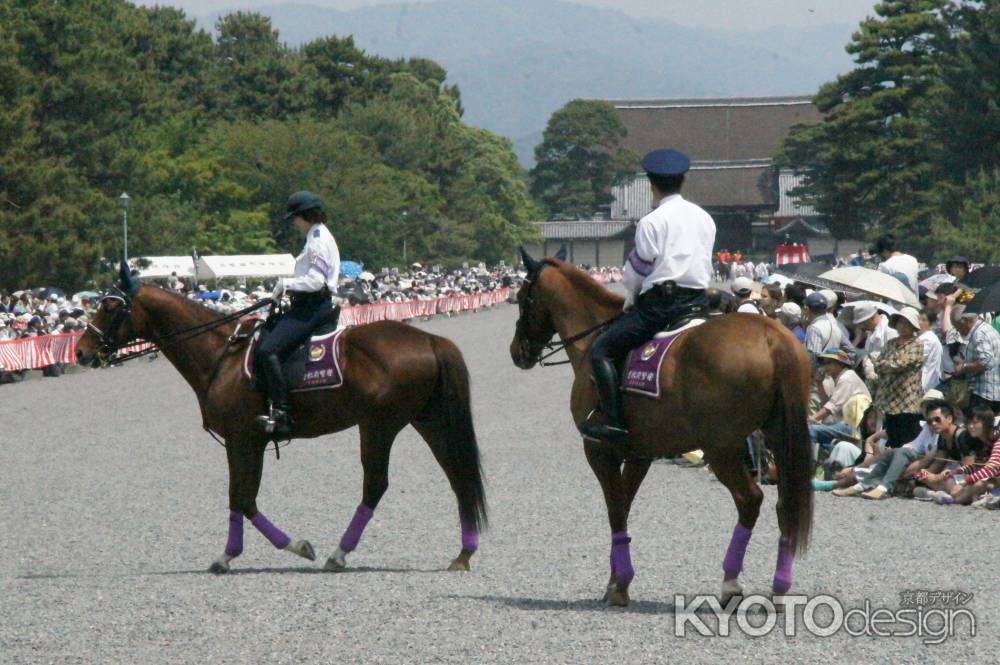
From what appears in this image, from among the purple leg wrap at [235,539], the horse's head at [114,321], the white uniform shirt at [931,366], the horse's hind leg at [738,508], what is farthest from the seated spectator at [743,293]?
the horse's hind leg at [738,508]

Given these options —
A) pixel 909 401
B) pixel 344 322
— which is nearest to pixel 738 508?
pixel 909 401

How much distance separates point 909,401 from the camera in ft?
46.0

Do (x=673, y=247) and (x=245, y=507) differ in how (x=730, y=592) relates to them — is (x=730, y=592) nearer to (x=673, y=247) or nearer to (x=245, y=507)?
(x=673, y=247)

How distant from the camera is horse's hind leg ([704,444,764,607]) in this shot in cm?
844

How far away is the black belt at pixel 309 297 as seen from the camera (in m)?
10.9

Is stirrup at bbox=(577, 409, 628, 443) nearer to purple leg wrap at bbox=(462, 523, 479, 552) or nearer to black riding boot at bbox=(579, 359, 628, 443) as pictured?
black riding boot at bbox=(579, 359, 628, 443)

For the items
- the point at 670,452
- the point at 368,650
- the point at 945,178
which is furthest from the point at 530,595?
the point at 945,178

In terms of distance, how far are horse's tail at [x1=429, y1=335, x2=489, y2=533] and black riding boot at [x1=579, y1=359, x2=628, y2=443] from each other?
175 cm

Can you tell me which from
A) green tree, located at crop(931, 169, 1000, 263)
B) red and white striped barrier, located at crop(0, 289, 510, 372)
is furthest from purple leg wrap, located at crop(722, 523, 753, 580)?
green tree, located at crop(931, 169, 1000, 263)

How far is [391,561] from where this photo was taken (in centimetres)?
1078

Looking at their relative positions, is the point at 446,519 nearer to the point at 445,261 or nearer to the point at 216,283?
Result: the point at 216,283

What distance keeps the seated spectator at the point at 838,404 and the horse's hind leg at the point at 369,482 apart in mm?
5635

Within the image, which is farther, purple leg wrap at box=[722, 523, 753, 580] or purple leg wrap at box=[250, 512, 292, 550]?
purple leg wrap at box=[250, 512, 292, 550]

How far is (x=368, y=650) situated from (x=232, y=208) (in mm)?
62374
